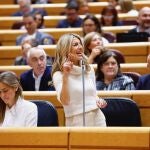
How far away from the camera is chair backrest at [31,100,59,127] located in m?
2.78

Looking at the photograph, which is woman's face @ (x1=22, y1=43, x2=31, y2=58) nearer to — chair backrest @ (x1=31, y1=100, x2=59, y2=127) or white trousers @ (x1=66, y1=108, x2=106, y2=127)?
chair backrest @ (x1=31, y1=100, x2=59, y2=127)

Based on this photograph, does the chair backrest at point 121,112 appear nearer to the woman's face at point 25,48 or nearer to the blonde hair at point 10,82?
the blonde hair at point 10,82

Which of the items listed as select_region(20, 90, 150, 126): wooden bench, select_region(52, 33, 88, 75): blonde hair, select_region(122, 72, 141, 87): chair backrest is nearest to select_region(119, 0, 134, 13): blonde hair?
select_region(122, 72, 141, 87): chair backrest

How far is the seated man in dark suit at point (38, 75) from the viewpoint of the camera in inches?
132

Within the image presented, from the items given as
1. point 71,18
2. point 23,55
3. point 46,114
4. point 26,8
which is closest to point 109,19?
point 71,18

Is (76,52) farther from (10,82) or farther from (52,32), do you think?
(52,32)

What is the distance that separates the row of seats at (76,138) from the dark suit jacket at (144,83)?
0.92 metres

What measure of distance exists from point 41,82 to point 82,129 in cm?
112

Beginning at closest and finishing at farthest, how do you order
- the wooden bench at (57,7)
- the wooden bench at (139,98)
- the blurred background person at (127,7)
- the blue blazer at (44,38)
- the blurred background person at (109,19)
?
the wooden bench at (139,98), the blue blazer at (44,38), the blurred background person at (109,19), the blurred background person at (127,7), the wooden bench at (57,7)

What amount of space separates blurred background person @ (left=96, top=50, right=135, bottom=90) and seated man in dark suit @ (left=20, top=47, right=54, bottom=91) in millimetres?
308

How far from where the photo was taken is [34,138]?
230 cm

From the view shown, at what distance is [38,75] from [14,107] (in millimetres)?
755

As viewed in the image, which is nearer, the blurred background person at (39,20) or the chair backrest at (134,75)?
the chair backrest at (134,75)

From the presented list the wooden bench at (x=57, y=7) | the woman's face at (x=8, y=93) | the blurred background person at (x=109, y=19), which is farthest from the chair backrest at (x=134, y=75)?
the wooden bench at (x=57, y=7)
